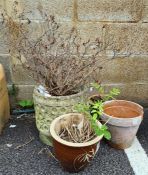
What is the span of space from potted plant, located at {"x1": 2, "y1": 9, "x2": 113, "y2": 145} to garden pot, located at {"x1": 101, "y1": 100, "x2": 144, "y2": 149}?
13.1 inches

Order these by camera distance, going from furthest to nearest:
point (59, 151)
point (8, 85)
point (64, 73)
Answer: point (8, 85), point (64, 73), point (59, 151)

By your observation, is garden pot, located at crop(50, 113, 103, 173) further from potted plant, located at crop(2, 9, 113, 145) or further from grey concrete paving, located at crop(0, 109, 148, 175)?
Result: potted plant, located at crop(2, 9, 113, 145)

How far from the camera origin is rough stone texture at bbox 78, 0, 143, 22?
2969 millimetres

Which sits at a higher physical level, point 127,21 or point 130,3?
point 130,3

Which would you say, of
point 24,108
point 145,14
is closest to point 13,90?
point 24,108

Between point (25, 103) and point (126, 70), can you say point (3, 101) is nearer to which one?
point (25, 103)

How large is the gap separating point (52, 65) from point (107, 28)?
837mm

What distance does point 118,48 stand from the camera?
3174mm

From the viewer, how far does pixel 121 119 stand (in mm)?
2598

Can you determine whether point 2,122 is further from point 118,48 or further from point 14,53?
point 118,48

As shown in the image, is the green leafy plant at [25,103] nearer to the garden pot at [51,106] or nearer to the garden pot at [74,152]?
the garden pot at [51,106]

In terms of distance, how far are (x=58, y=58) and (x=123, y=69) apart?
3.05ft

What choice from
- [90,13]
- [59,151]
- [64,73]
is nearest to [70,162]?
[59,151]

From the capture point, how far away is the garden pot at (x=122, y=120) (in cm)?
261
